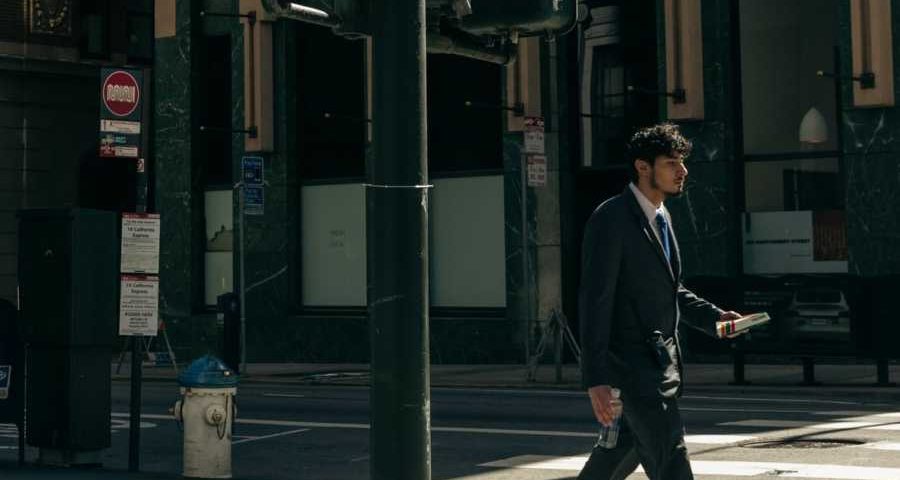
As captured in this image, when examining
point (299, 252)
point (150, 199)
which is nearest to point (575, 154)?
point (299, 252)

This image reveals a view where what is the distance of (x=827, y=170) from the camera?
76.2 feet

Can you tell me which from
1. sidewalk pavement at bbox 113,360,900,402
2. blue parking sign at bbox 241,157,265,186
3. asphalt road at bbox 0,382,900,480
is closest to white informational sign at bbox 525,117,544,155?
sidewalk pavement at bbox 113,360,900,402

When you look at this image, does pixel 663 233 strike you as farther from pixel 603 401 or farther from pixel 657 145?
pixel 603 401

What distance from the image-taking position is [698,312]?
6875mm

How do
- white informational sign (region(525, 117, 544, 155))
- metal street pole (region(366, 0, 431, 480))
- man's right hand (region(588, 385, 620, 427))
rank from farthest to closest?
white informational sign (region(525, 117, 544, 155)) < man's right hand (region(588, 385, 620, 427)) < metal street pole (region(366, 0, 431, 480))

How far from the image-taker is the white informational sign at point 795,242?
75.5ft

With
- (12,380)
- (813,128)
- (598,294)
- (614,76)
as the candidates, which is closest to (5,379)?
(12,380)

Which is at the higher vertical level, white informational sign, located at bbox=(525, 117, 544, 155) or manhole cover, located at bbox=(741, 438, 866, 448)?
white informational sign, located at bbox=(525, 117, 544, 155)

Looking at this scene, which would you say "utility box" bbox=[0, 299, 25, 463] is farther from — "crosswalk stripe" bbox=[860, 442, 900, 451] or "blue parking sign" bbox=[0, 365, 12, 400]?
"crosswalk stripe" bbox=[860, 442, 900, 451]

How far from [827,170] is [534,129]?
15.7ft

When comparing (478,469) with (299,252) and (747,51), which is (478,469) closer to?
(747,51)

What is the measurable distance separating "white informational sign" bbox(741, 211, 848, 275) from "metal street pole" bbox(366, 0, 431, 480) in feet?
60.6

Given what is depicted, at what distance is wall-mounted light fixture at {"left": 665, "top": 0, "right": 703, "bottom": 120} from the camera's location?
936 inches

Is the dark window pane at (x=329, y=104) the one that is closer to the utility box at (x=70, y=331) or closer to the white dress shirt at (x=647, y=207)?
the utility box at (x=70, y=331)
